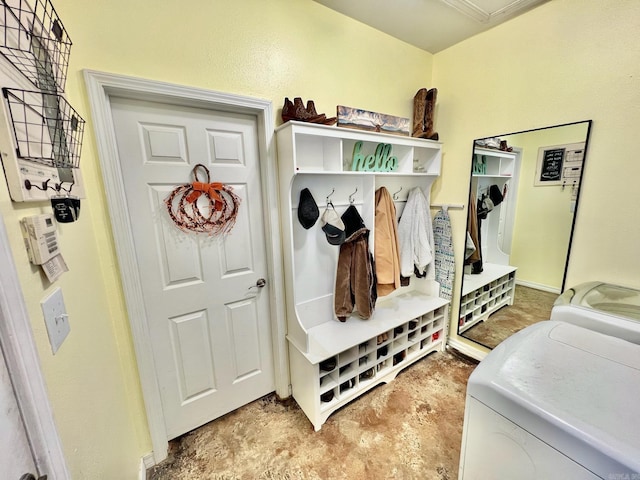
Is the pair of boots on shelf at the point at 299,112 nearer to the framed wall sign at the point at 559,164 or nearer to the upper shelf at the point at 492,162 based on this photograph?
the upper shelf at the point at 492,162

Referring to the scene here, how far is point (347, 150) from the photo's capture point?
1.87 meters

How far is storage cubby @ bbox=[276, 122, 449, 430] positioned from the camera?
1603 mm

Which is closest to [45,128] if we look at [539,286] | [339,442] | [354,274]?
[354,274]

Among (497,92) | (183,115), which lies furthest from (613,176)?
(183,115)

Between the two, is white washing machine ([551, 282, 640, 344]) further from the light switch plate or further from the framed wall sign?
the light switch plate

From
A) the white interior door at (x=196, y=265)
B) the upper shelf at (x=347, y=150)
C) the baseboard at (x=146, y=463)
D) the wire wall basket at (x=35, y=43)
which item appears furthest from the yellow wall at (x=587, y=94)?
the baseboard at (x=146, y=463)

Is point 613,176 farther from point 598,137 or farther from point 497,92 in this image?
point 497,92

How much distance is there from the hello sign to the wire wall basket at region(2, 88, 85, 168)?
1476 millimetres

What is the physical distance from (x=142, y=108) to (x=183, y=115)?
0.61ft

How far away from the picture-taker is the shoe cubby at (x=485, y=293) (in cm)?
205

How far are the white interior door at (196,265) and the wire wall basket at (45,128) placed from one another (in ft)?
0.95

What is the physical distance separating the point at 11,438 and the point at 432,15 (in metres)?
2.68

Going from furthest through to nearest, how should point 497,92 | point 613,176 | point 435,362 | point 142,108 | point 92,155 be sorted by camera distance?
point 435,362 → point 497,92 → point 613,176 → point 142,108 → point 92,155

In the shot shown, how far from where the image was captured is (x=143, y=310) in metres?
1.35
